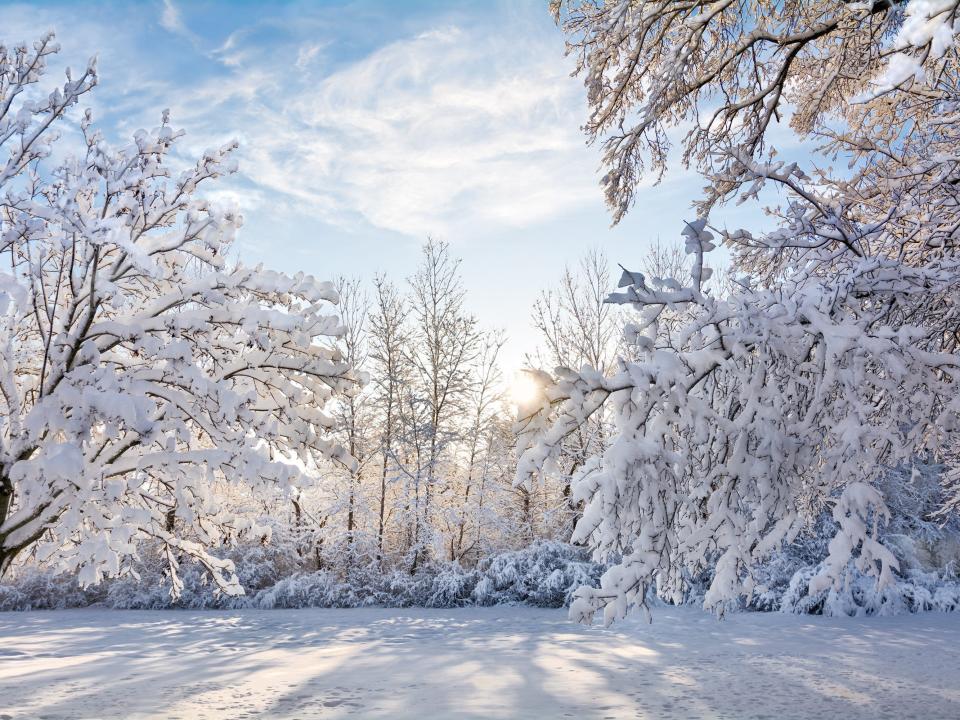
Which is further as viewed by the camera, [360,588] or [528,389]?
[360,588]

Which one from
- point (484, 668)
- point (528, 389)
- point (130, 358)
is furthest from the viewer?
point (484, 668)

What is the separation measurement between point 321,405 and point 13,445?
1.99m

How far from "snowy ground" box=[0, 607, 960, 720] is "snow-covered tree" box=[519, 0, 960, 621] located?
3.27m

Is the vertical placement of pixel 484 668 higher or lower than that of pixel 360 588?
lower

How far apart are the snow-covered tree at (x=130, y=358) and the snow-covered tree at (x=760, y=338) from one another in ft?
7.45

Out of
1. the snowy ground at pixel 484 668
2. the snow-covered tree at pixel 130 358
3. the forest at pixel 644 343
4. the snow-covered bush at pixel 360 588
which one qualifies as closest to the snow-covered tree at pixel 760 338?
the forest at pixel 644 343

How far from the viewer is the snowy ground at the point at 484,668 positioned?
6.70 metres

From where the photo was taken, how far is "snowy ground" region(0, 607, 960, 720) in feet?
22.0

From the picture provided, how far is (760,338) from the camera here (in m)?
3.43

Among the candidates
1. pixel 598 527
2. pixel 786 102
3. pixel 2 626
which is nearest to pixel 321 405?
pixel 598 527

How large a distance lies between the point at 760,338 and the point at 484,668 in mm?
6491

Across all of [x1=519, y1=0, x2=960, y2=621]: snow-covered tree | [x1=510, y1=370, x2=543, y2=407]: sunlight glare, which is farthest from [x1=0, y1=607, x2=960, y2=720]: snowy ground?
[x1=510, y1=370, x2=543, y2=407]: sunlight glare

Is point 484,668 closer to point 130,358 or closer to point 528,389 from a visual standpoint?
point 130,358

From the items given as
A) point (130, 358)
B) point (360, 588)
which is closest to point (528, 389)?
point (130, 358)
